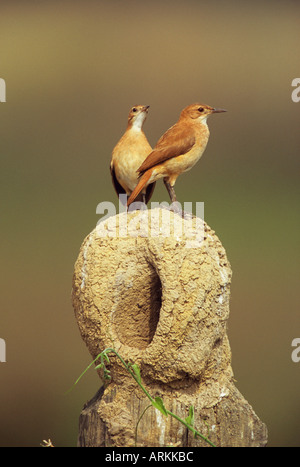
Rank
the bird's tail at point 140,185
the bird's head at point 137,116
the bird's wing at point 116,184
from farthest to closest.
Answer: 1. the bird's wing at point 116,184
2. the bird's head at point 137,116
3. the bird's tail at point 140,185

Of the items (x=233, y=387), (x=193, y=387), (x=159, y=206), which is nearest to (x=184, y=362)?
(x=193, y=387)

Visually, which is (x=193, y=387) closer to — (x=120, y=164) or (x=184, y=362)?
(x=184, y=362)

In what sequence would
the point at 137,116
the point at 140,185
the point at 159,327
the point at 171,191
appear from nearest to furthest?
the point at 159,327, the point at 140,185, the point at 171,191, the point at 137,116

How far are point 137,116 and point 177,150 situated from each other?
0.35 meters

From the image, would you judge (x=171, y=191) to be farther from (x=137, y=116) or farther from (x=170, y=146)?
(x=137, y=116)

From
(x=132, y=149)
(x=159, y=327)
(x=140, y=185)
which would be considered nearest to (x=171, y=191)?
(x=140, y=185)

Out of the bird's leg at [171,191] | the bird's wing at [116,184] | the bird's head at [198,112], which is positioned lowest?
the bird's leg at [171,191]

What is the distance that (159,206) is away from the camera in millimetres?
3193

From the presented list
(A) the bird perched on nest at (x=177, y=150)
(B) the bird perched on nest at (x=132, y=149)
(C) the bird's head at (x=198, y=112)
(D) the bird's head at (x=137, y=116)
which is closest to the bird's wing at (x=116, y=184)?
(B) the bird perched on nest at (x=132, y=149)

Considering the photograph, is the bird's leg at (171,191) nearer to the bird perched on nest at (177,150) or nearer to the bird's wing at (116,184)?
the bird perched on nest at (177,150)

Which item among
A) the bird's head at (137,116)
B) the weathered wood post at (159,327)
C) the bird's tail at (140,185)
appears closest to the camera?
the weathered wood post at (159,327)

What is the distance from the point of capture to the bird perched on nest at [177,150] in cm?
324

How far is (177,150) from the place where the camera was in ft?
10.6
